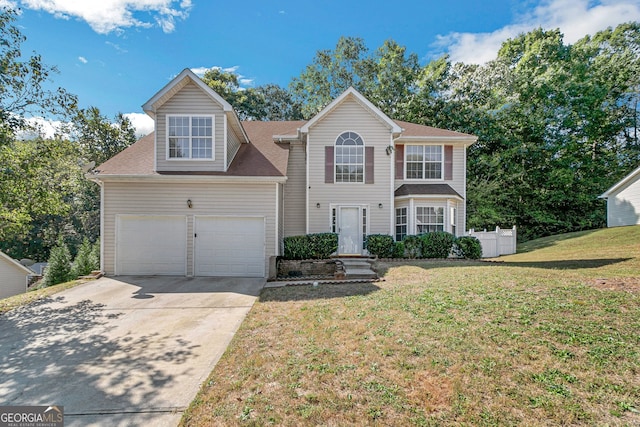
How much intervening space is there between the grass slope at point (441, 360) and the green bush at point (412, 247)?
5.52 meters

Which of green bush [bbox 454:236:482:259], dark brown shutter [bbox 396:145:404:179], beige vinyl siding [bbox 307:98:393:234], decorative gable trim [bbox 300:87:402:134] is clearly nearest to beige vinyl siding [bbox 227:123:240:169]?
decorative gable trim [bbox 300:87:402:134]

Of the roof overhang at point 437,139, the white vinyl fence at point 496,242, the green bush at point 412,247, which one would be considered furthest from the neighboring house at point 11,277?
the white vinyl fence at point 496,242

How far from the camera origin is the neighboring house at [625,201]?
661 inches

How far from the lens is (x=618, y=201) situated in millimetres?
17891

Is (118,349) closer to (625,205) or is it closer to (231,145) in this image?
(231,145)

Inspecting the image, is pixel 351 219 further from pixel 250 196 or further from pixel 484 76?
pixel 484 76

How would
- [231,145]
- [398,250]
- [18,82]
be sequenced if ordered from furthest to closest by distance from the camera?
[398,250] → [231,145] → [18,82]

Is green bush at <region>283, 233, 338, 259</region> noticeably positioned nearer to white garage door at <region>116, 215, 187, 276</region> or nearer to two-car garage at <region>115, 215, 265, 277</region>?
two-car garage at <region>115, 215, 265, 277</region>

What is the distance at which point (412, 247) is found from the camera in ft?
39.9

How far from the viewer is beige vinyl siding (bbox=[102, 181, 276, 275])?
10.3 m

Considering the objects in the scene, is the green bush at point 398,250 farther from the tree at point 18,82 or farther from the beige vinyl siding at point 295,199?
the tree at point 18,82

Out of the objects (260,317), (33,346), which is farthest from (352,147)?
(33,346)

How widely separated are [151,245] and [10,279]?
57.2 ft

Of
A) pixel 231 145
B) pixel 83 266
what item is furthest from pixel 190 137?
pixel 83 266
